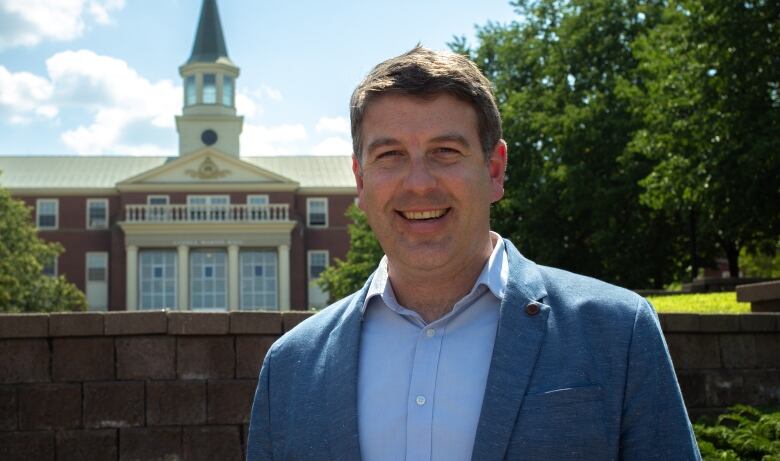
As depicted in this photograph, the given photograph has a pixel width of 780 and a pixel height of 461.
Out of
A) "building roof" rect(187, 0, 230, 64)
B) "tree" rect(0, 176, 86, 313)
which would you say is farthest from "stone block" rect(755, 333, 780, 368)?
"building roof" rect(187, 0, 230, 64)

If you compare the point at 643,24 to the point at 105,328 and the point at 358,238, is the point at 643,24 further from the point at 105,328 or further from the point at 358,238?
the point at 105,328

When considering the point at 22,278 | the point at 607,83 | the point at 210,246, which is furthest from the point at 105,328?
the point at 210,246

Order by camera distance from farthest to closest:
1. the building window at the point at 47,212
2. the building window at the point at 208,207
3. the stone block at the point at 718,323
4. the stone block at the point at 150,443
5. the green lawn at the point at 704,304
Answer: the building window at the point at 47,212, the building window at the point at 208,207, the green lawn at the point at 704,304, the stone block at the point at 718,323, the stone block at the point at 150,443

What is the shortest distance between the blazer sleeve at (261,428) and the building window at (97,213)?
2551 inches

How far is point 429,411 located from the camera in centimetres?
258

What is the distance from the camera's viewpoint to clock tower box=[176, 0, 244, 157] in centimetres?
7300

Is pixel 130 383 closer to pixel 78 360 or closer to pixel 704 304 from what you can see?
pixel 78 360

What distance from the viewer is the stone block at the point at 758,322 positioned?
9.66 metres

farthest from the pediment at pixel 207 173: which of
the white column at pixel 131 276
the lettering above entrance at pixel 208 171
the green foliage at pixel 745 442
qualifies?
the green foliage at pixel 745 442

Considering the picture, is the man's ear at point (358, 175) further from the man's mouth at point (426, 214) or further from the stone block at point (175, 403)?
the stone block at point (175, 403)

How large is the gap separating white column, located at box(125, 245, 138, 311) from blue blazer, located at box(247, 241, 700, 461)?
6103cm

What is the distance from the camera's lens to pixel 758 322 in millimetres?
9766

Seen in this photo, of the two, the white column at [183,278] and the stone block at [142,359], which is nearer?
the stone block at [142,359]

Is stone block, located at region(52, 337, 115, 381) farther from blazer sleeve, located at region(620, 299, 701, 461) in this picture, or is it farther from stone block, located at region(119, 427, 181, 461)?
blazer sleeve, located at region(620, 299, 701, 461)
